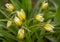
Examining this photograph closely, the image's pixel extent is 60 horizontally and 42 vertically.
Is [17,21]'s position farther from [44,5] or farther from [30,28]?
[44,5]

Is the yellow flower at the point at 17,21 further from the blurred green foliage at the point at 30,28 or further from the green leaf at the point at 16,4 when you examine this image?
the green leaf at the point at 16,4

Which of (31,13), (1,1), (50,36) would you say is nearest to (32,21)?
(31,13)

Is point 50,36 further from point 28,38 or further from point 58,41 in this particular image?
point 28,38

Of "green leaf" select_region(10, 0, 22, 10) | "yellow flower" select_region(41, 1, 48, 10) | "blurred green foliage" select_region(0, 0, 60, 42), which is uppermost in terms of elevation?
"green leaf" select_region(10, 0, 22, 10)

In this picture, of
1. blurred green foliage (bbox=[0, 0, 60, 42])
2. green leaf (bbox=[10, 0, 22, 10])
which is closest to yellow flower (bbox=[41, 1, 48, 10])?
blurred green foliage (bbox=[0, 0, 60, 42])

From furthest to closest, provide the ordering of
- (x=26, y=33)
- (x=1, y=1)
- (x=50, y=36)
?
(x=1, y=1) < (x=50, y=36) < (x=26, y=33)

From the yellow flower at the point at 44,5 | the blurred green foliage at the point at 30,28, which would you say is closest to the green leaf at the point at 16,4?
the blurred green foliage at the point at 30,28

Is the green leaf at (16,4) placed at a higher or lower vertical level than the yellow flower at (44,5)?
higher

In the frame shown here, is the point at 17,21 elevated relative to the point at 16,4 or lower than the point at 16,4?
lower

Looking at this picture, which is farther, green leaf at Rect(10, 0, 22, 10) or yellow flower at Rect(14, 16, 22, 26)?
green leaf at Rect(10, 0, 22, 10)

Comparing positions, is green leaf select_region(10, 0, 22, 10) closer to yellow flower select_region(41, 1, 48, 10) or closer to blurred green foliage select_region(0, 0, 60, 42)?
blurred green foliage select_region(0, 0, 60, 42)

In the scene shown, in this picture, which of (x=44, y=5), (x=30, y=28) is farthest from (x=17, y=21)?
(x=44, y=5)
